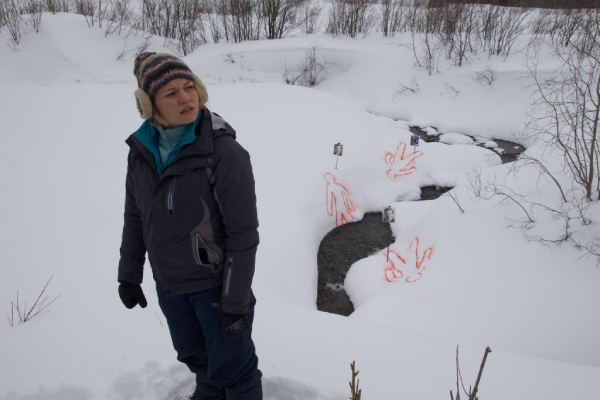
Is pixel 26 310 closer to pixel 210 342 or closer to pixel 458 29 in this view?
pixel 210 342

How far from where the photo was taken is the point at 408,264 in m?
4.79

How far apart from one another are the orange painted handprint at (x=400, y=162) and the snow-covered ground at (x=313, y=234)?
3 cm

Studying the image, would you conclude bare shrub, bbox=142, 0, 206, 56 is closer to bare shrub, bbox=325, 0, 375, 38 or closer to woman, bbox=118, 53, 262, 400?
bare shrub, bbox=325, 0, 375, 38

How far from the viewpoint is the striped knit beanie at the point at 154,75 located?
4.59ft

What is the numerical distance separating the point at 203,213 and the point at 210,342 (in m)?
0.58

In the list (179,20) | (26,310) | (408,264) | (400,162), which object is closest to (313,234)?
(408,264)

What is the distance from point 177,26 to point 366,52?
18.1 feet

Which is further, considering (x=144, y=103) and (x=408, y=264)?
(x=408, y=264)

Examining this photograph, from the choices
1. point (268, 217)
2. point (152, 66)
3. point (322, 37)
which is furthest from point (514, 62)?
point (152, 66)

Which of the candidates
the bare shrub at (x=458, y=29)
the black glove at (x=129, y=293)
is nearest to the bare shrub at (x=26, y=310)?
the black glove at (x=129, y=293)

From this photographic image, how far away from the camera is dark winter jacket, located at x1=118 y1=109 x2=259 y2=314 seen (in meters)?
1.42

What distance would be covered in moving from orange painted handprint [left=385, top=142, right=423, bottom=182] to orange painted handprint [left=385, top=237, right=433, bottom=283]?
215 cm

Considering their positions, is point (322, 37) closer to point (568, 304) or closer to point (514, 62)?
point (514, 62)

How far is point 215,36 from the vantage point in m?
10.7
